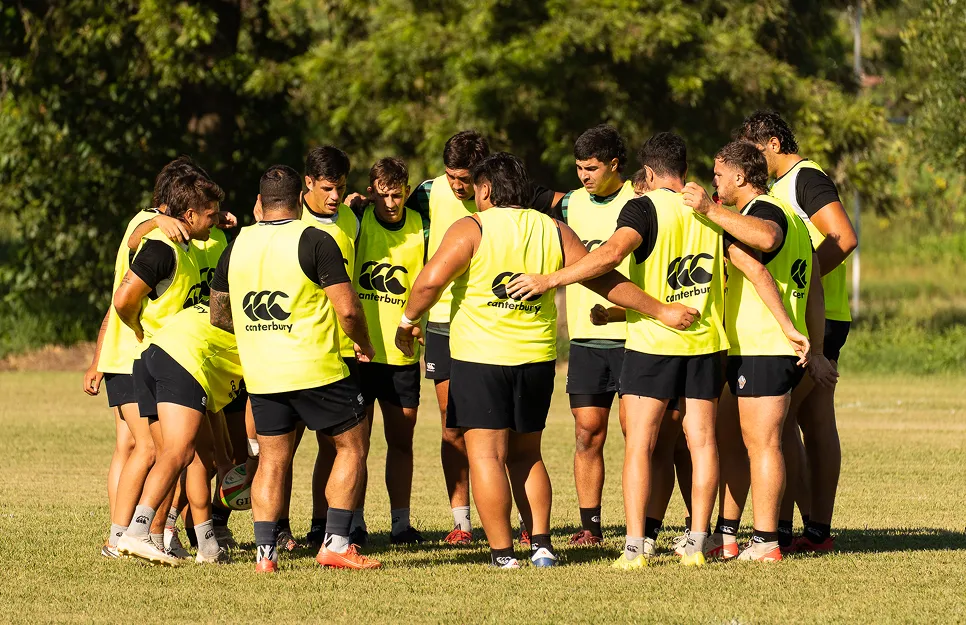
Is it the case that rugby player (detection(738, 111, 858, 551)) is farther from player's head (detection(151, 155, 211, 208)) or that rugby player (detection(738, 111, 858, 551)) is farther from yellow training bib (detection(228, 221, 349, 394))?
player's head (detection(151, 155, 211, 208))

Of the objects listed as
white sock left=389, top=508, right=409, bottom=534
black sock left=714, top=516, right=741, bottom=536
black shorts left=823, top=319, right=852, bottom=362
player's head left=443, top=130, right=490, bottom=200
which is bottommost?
white sock left=389, top=508, right=409, bottom=534

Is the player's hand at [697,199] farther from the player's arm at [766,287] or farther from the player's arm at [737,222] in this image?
the player's arm at [766,287]

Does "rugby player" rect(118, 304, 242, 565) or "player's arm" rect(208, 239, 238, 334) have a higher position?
"player's arm" rect(208, 239, 238, 334)

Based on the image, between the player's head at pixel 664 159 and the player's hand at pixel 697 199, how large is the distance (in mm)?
372

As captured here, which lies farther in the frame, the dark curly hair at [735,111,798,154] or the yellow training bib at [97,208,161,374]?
the dark curly hair at [735,111,798,154]

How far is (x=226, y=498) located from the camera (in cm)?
801

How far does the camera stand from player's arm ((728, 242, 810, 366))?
7.47 metres

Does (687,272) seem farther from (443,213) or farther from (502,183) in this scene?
(443,213)

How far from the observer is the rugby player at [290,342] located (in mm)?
7320

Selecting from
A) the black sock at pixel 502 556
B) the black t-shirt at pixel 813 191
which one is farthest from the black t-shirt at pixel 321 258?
the black t-shirt at pixel 813 191

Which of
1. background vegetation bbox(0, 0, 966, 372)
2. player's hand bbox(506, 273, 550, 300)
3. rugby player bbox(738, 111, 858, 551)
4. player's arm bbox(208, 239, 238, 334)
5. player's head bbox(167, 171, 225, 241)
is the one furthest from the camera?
background vegetation bbox(0, 0, 966, 372)

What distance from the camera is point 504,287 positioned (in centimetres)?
747

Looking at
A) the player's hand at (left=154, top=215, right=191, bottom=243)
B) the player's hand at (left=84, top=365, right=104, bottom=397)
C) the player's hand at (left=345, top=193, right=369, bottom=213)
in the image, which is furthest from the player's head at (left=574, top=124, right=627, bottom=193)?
the player's hand at (left=84, top=365, right=104, bottom=397)

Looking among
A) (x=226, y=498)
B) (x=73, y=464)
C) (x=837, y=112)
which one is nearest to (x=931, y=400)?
(x=837, y=112)
